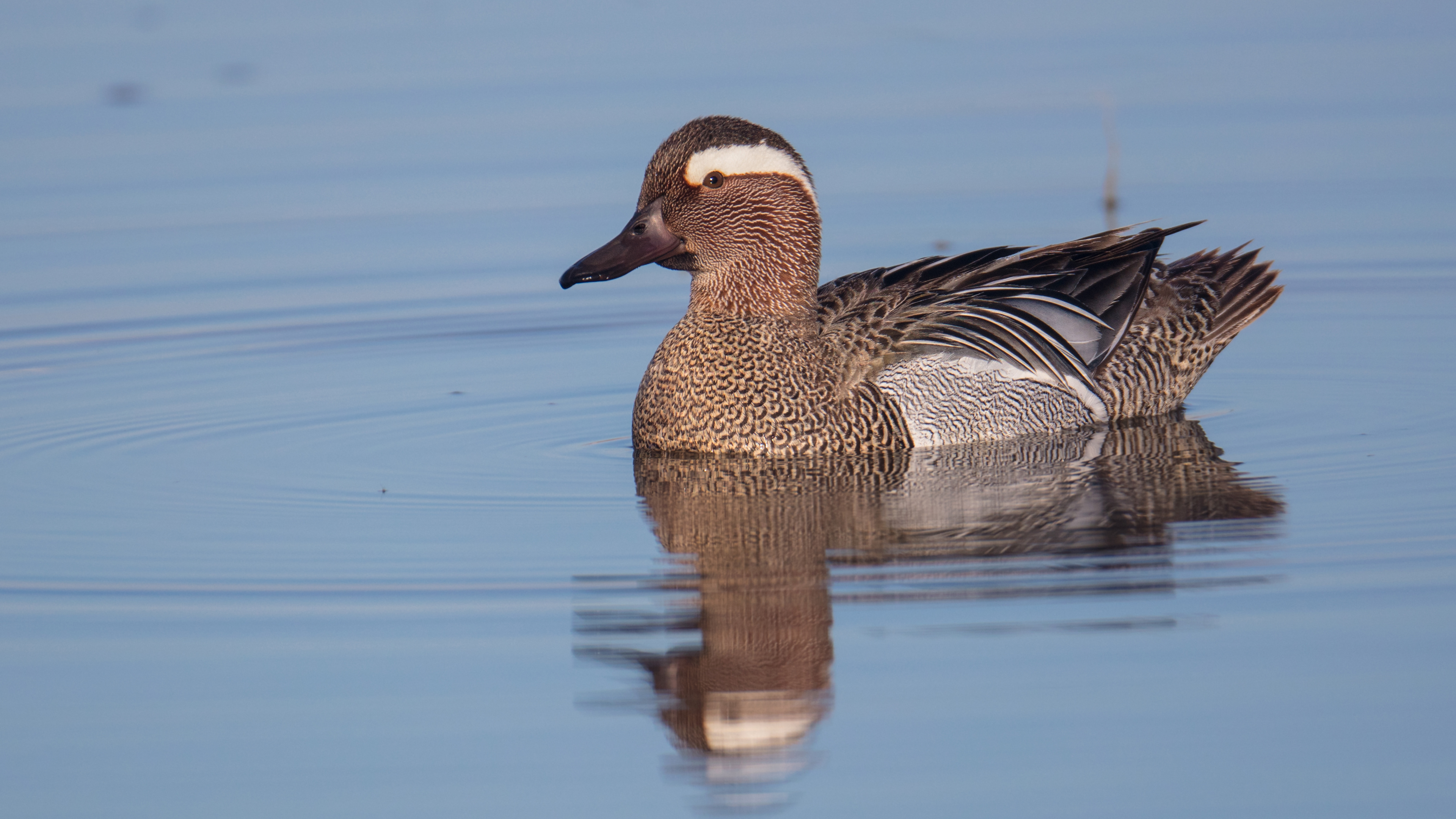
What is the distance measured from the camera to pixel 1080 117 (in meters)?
15.4

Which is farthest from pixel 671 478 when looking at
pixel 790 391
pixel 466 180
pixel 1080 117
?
pixel 1080 117

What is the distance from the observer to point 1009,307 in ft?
32.4

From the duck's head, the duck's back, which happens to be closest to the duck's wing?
the duck's back

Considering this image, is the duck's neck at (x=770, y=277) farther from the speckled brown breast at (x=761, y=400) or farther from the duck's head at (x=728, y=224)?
the speckled brown breast at (x=761, y=400)

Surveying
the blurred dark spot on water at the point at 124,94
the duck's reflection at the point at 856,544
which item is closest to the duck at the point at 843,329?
the duck's reflection at the point at 856,544

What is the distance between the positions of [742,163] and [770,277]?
1.74 feet

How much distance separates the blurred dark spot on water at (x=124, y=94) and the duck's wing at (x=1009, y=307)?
7943mm

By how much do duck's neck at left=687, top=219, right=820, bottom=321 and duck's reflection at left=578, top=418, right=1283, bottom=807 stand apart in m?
0.78

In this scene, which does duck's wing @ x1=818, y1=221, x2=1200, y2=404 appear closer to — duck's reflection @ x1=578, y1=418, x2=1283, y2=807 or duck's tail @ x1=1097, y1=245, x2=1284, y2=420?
duck's tail @ x1=1097, y1=245, x2=1284, y2=420

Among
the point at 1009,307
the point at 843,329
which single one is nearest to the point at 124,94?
the point at 843,329

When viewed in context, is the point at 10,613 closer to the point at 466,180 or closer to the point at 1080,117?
the point at 466,180

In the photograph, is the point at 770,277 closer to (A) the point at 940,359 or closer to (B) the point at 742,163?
(B) the point at 742,163

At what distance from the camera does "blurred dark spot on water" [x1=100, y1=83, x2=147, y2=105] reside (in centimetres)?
1625

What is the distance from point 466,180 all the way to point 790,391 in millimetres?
6033
